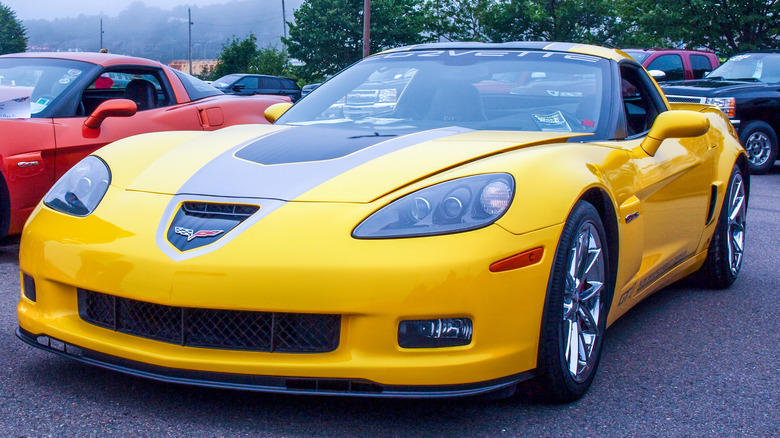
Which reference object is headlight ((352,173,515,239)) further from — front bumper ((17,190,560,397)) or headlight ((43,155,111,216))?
headlight ((43,155,111,216))

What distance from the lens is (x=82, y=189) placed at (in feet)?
9.84

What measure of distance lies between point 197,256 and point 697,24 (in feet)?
81.0

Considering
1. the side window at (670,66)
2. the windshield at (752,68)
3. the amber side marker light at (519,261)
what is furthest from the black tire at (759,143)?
the amber side marker light at (519,261)

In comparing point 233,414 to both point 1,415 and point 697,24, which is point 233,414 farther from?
point 697,24

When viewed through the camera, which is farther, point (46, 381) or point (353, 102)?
point (353, 102)

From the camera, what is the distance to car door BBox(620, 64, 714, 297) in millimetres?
3436

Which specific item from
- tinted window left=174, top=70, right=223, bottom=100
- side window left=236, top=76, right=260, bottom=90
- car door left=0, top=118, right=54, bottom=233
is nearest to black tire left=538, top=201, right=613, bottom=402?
car door left=0, top=118, right=54, bottom=233

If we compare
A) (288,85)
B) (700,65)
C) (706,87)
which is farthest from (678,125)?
(288,85)

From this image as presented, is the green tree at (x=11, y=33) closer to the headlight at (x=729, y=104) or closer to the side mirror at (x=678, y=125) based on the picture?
the headlight at (x=729, y=104)

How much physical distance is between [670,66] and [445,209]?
16.2 metres

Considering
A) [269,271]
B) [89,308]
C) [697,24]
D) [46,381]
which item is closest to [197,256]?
[269,271]

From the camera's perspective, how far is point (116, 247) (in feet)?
8.43

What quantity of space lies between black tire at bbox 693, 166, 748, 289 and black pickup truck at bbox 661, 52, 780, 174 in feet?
20.8

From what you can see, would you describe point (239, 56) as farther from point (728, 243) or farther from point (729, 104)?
point (728, 243)
